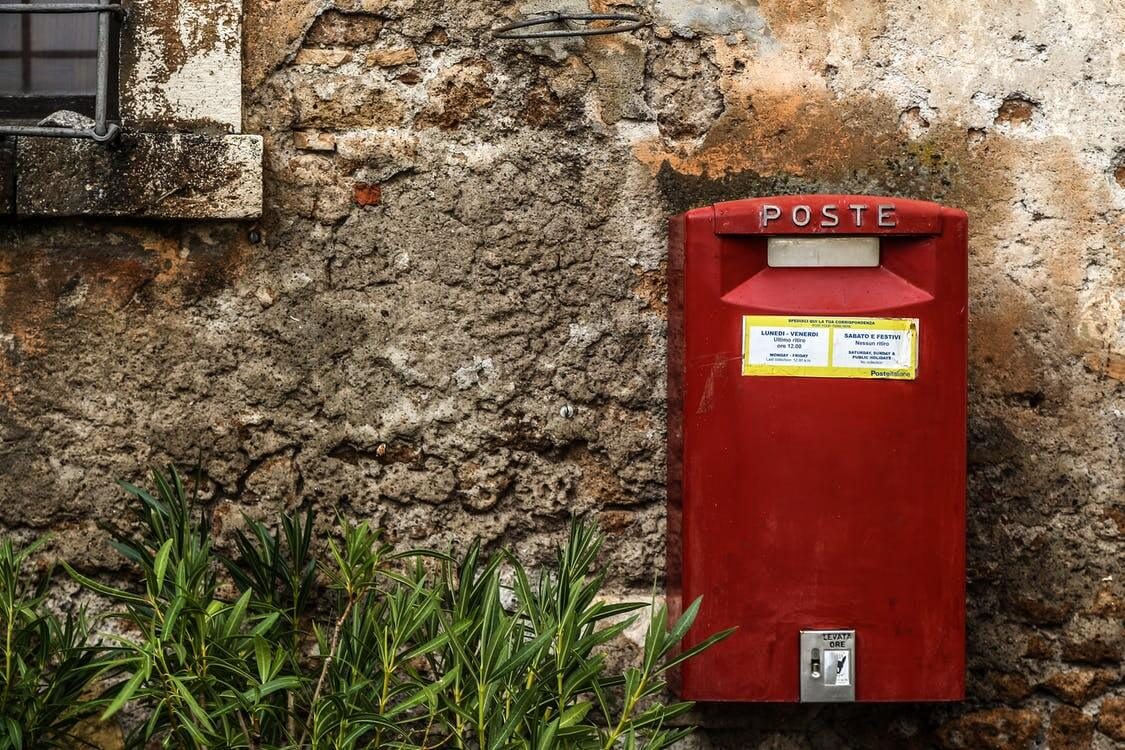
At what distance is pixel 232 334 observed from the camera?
2619mm

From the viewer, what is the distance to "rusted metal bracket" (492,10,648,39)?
2.59m

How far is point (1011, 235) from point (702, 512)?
1031 millimetres

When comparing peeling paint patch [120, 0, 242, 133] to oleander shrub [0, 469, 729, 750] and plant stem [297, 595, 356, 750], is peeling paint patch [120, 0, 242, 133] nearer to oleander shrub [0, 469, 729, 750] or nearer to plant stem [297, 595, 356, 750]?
oleander shrub [0, 469, 729, 750]

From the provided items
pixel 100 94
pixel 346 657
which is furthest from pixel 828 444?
pixel 100 94

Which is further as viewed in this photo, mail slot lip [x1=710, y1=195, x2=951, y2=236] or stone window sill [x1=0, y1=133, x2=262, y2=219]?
stone window sill [x1=0, y1=133, x2=262, y2=219]

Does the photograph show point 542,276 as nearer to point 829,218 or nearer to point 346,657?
point 829,218

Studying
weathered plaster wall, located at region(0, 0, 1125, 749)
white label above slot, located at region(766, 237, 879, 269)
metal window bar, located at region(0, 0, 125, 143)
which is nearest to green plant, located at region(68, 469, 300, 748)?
weathered plaster wall, located at region(0, 0, 1125, 749)

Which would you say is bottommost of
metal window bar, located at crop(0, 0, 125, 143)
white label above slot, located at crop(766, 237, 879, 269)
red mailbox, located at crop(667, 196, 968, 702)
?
red mailbox, located at crop(667, 196, 968, 702)

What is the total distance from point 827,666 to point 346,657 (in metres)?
0.95

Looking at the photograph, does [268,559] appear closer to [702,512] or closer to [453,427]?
[453,427]

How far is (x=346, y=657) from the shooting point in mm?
2148

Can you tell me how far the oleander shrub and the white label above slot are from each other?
717 millimetres

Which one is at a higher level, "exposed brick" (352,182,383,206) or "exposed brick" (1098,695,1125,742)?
"exposed brick" (352,182,383,206)

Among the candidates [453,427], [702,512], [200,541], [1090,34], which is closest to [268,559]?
[200,541]
